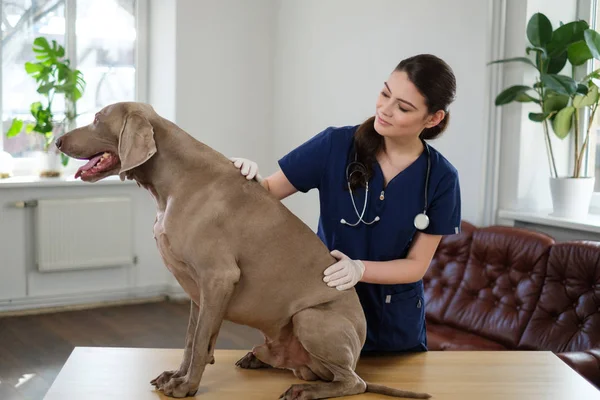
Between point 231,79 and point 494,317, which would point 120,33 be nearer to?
point 231,79

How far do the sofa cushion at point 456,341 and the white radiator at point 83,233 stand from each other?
96.6 inches

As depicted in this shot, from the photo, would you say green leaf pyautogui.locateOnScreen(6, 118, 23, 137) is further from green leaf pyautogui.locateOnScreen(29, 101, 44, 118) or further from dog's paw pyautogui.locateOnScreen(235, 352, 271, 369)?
dog's paw pyautogui.locateOnScreen(235, 352, 271, 369)

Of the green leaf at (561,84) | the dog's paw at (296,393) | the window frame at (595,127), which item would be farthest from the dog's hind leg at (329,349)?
the window frame at (595,127)

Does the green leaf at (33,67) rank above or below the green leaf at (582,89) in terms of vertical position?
above

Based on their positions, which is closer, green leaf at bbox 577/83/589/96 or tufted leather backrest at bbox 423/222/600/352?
tufted leather backrest at bbox 423/222/600/352

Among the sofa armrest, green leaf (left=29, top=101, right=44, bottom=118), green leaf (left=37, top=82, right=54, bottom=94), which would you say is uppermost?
green leaf (left=37, top=82, right=54, bottom=94)

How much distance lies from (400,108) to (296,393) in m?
0.75

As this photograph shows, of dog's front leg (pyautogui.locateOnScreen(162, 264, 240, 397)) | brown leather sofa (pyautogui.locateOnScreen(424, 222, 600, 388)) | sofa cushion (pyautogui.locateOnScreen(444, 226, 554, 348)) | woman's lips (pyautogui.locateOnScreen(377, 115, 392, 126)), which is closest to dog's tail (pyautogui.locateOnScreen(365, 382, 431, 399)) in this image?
dog's front leg (pyautogui.locateOnScreen(162, 264, 240, 397))

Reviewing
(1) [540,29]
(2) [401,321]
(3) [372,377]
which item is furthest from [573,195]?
(3) [372,377]

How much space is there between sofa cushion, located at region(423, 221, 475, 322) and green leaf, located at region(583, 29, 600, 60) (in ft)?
3.23

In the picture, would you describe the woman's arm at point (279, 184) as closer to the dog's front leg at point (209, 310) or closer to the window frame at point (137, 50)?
the dog's front leg at point (209, 310)

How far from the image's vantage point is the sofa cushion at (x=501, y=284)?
3.28 metres

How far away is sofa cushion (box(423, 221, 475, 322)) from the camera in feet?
11.7

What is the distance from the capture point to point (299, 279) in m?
1.68
